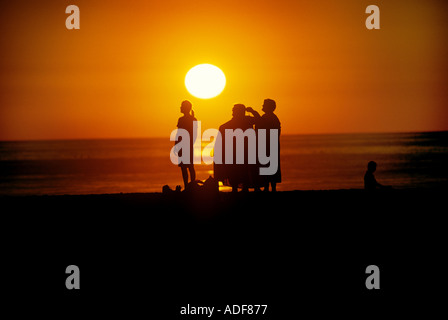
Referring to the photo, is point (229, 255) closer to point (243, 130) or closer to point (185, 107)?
point (243, 130)

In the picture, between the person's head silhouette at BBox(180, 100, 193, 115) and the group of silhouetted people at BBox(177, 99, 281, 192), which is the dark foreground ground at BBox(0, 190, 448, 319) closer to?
the group of silhouetted people at BBox(177, 99, 281, 192)

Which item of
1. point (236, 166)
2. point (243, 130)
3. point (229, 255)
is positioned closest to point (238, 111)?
point (243, 130)

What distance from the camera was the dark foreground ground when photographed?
17.1 ft

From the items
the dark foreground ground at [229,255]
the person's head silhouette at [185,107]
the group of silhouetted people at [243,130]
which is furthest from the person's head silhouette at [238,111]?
the dark foreground ground at [229,255]

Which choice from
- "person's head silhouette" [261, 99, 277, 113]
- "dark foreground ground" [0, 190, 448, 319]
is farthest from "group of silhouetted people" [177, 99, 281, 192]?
"dark foreground ground" [0, 190, 448, 319]

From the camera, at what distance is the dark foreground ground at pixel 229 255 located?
5.22m

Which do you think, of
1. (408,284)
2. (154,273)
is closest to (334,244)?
(408,284)

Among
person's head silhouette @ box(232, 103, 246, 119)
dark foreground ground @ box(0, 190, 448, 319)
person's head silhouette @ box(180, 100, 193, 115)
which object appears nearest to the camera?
dark foreground ground @ box(0, 190, 448, 319)

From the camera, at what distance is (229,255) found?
257 inches

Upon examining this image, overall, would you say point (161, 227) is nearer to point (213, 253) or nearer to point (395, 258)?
point (213, 253)

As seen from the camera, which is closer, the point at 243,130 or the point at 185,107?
the point at 243,130

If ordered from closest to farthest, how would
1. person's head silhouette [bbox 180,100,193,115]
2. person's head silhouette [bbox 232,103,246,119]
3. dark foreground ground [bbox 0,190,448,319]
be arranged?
dark foreground ground [bbox 0,190,448,319], person's head silhouette [bbox 232,103,246,119], person's head silhouette [bbox 180,100,193,115]

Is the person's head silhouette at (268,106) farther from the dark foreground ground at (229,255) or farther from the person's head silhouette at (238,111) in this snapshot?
the dark foreground ground at (229,255)

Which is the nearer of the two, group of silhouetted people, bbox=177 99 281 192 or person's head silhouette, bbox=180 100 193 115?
group of silhouetted people, bbox=177 99 281 192
